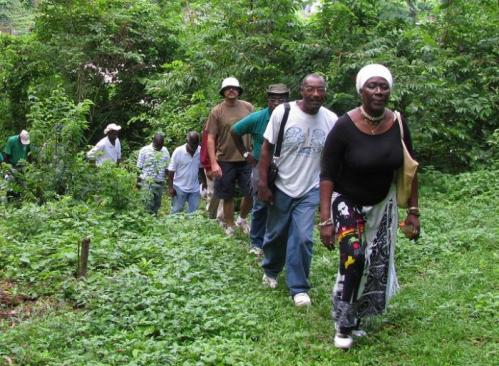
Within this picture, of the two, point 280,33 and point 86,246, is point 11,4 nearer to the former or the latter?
point 280,33

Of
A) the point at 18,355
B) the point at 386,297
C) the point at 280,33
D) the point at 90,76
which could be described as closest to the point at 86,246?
the point at 18,355

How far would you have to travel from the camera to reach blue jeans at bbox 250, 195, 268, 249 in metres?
7.16

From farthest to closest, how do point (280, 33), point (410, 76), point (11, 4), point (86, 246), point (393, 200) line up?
point (11, 4)
point (280, 33)
point (410, 76)
point (86, 246)
point (393, 200)

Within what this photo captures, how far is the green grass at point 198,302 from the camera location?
438 cm

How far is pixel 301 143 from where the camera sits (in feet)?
18.9

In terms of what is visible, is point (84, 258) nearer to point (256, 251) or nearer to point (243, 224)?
point (256, 251)

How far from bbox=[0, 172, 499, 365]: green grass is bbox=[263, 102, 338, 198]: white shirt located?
1011 millimetres

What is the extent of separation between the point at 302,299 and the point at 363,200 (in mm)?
1209

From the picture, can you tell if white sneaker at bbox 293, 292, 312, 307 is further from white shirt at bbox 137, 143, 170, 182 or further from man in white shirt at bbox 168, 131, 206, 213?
man in white shirt at bbox 168, 131, 206, 213

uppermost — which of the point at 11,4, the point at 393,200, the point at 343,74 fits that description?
the point at 11,4

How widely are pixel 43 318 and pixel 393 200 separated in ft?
8.94

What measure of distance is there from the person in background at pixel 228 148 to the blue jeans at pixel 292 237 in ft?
7.77

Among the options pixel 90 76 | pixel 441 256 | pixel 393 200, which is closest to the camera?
pixel 393 200

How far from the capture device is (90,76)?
17797 millimetres
